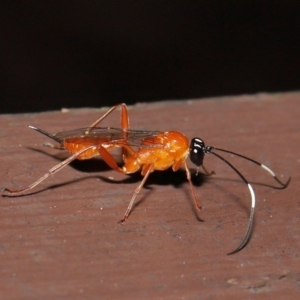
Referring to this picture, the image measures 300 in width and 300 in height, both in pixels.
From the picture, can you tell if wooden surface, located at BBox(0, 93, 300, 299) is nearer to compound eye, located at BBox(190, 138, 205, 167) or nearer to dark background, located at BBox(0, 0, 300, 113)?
compound eye, located at BBox(190, 138, 205, 167)

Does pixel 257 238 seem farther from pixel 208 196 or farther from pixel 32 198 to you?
pixel 32 198

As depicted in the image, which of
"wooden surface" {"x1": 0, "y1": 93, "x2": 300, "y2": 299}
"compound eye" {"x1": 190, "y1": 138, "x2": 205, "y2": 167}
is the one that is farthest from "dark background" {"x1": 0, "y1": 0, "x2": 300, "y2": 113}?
"compound eye" {"x1": 190, "y1": 138, "x2": 205, "y2": 167}

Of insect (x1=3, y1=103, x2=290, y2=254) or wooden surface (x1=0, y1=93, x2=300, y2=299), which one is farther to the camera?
insect (x1=3, y1=103, x2=290, y2=254)

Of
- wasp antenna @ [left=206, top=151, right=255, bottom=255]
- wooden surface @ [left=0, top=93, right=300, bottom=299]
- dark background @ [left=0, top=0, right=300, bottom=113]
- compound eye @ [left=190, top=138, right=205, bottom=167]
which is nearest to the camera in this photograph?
wooden surface @ [left=0, top=93, right=300, bottom=299]

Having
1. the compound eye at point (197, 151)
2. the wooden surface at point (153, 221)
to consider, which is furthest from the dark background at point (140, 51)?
the compound eye at point (197, 151)

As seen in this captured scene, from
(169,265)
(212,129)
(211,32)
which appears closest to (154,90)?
(211,32)

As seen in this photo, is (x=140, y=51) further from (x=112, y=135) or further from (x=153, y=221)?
(x=153, y=221)

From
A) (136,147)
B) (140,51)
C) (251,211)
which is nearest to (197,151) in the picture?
(136,147)
